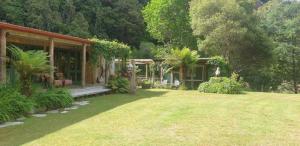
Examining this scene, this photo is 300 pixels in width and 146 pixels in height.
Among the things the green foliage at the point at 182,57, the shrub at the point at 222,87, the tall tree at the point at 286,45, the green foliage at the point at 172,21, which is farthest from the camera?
the green foliage at the point at 172,21

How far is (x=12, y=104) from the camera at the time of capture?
33.8ft

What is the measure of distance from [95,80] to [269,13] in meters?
26.7

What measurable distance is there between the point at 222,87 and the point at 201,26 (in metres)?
11.9

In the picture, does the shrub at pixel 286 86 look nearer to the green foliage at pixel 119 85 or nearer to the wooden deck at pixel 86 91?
the green foliage at pixel 119 85

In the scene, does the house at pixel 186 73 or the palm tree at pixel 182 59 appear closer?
the palm tree at pixel 182 59

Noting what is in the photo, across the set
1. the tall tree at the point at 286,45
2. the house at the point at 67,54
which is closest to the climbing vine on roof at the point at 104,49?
the house at the point at 67,54

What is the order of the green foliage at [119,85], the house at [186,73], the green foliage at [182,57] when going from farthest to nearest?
the house at [186,73], the green foliage at [182,57], the green foliage at [119,85]

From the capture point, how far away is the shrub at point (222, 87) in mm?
22156

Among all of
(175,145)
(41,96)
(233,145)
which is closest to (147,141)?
(175,145)

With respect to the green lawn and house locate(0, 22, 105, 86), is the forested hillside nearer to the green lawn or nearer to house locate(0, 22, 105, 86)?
house locate(0, 22, 105, 86)

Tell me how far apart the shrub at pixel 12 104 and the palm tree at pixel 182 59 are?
15921 mm

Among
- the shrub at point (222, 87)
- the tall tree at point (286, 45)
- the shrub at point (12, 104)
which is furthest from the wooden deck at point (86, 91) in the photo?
the tall tree at point (286, 45)

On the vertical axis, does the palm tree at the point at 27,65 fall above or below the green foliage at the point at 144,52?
below

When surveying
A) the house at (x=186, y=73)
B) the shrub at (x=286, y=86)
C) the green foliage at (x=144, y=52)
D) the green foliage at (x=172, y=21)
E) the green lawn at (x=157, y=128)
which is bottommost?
the green lawn at (x=157, y=128)
